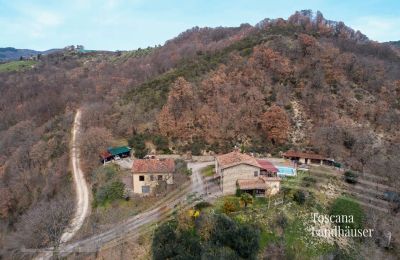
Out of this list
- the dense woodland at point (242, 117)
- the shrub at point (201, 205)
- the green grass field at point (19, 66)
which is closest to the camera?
the shrub at point (201, 205)

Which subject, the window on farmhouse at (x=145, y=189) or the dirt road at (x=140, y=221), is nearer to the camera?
the dirt road at (x=140, y=221)

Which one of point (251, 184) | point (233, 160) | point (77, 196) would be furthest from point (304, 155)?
point (77, 196)

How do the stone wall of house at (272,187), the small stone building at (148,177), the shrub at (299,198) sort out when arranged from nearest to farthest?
the shrub at (299,198)
the stone wall of house at (272,187)
the small stone building at (148,177)

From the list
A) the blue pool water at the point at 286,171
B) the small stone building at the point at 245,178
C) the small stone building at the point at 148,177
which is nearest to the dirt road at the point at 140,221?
the small stone building at the point at 148,177

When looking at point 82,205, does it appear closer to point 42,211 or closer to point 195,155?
point 42,211

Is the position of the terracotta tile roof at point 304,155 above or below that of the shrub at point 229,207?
above

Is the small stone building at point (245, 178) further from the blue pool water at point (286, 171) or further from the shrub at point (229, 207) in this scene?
the shrub at point (229, 207)

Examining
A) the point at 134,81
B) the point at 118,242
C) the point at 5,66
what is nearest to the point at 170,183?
the point at 118,242
